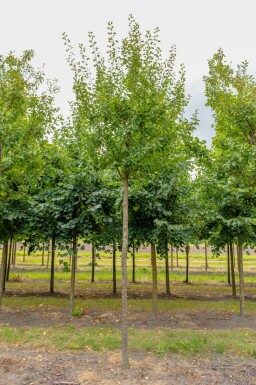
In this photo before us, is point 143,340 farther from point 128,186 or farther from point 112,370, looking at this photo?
point 128,186

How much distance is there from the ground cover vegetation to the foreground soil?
1.34 ft

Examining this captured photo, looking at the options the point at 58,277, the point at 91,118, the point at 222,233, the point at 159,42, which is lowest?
the point at 58,277

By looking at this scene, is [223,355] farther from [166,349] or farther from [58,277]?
[58,277]

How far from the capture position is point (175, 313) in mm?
11094

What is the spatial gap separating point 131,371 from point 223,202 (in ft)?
19.8

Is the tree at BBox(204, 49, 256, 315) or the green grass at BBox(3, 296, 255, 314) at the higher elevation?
the tree at BBox(204, 49, 256, 315)

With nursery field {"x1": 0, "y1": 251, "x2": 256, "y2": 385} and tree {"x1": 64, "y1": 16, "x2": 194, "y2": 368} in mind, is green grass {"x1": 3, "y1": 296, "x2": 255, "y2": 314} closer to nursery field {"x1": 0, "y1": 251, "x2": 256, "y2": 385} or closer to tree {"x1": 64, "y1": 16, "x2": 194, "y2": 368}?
nursery field {"x1": 0, "y1": 251, "x2": 256, "y2": 385}

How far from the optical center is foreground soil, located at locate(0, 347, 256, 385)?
18.8ft

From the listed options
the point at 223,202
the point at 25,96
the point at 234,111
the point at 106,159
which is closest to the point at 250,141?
the point at 234,111

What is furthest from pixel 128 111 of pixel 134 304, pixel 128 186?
pixel 134 304

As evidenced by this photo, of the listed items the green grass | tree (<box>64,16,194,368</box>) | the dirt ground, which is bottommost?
the green grass

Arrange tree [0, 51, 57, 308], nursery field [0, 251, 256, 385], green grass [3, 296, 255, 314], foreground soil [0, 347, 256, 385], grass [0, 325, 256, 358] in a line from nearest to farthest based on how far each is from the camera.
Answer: foreground soil [0, 347, 256, 385] → nursery field [0, 251, 256, 385] → grass [0, 325, 256, 358] → tree [0, 51, 57, 308] → green grass [3, 296, 255, 314]

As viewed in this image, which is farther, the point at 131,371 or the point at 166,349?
the point at 166,349

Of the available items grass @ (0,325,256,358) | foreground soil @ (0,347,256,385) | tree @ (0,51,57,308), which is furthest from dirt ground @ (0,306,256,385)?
tree @ (0,51,57,308)
